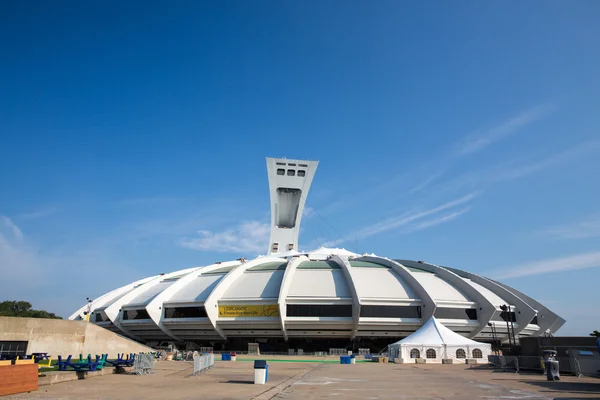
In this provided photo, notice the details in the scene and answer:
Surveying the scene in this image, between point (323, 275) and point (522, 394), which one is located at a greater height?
point (323, 275)

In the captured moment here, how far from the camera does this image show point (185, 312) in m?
49.8

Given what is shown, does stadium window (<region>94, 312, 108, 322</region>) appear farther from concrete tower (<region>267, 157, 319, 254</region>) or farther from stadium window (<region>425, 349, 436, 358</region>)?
stadium window (<region>425, 349, 436, 358</region>)

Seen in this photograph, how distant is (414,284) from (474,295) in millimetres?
7336

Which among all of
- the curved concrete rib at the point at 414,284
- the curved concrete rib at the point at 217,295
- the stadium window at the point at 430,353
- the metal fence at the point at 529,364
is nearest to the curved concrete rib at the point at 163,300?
the curved concrete rib at the point at 217,295

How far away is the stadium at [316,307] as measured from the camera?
47281 millimetres

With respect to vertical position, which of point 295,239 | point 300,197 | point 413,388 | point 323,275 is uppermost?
point 300,197

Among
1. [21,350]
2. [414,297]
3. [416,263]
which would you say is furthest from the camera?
[416,263]

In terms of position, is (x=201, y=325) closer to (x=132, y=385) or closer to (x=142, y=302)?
(x=142, y=302)

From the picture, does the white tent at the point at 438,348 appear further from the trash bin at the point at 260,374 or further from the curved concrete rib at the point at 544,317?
the curved concrete rib at the point at 544,317

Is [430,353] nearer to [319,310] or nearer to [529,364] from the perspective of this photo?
[529,364]

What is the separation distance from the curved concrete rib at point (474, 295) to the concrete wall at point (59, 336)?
38.4 meters

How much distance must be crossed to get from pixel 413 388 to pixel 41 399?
10.8 m

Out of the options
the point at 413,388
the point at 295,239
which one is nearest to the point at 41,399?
the point at 413,388

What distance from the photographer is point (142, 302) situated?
51.3 meters
